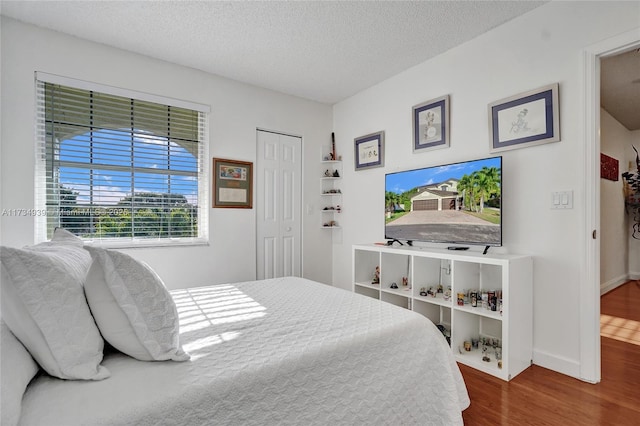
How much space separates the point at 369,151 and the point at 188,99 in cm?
206

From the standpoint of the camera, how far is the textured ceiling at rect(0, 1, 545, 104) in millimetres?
2346

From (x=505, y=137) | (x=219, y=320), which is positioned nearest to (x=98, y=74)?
(x=219, y=320)

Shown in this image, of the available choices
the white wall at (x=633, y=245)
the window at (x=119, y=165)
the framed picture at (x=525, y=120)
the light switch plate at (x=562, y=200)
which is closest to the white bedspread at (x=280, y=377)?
the light switch plate at (x=562, y=200)

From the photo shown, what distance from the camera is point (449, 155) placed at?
9.74 ft

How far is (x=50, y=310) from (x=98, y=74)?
2682mm

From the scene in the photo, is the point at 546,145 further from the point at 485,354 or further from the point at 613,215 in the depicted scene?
the point at 613,215

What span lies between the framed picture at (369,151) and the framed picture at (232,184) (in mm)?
1318

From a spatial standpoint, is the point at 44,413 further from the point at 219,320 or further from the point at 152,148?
the point at 152,148

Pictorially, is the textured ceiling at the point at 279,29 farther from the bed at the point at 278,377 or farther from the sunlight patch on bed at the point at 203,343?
the sunlight patch on bed at the point at 203,343

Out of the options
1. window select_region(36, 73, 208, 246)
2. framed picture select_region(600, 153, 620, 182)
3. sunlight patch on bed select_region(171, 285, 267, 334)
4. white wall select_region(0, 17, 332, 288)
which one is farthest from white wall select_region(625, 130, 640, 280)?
window select_region(36, 73, 208, 246)

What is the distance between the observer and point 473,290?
2.57 m

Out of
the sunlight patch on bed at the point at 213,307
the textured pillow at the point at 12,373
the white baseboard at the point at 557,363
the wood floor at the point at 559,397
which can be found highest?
the textured pillow at the point at 12,373

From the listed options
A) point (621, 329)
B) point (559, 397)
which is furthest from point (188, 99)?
point (621, 329)

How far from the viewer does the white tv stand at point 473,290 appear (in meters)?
2.15
